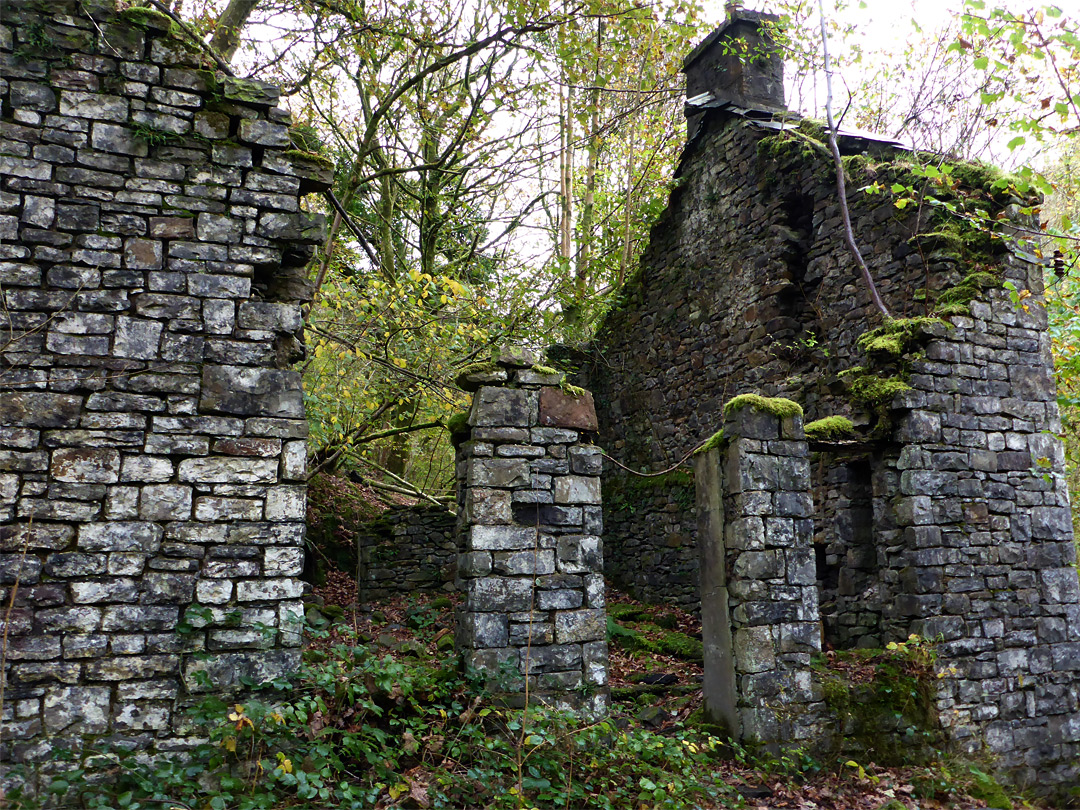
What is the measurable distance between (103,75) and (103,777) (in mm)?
3995

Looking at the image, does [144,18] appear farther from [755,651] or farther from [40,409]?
[755,651]

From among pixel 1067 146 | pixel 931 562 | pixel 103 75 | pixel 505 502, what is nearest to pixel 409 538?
pixel 505 502

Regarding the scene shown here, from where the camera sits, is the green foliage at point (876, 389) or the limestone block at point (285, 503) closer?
the limestone block at point (285, 503)

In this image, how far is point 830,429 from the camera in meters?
6.84

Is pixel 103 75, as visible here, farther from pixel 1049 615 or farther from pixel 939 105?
pixel 939 105

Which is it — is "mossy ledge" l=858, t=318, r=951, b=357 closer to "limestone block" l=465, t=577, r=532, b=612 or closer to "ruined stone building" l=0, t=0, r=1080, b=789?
"ruined stone building" l=0, t=0, r=1080, b=789

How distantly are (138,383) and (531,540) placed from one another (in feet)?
8.75

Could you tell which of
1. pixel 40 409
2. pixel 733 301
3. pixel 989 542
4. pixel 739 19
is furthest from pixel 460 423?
pixel 739 19

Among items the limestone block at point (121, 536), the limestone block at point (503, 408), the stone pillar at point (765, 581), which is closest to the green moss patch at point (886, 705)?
the stone pillar at point (765, 581)

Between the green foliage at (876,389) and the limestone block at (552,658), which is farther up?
the green foliage at (876,389)

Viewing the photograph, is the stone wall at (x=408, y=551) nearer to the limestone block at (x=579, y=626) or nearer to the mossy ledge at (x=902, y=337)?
the limestone block at (x=579, y=626)

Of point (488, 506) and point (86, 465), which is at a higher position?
point (86, 465)

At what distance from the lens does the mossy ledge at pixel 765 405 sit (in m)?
5.89

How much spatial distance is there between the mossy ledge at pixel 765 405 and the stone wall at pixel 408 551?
638 cm
